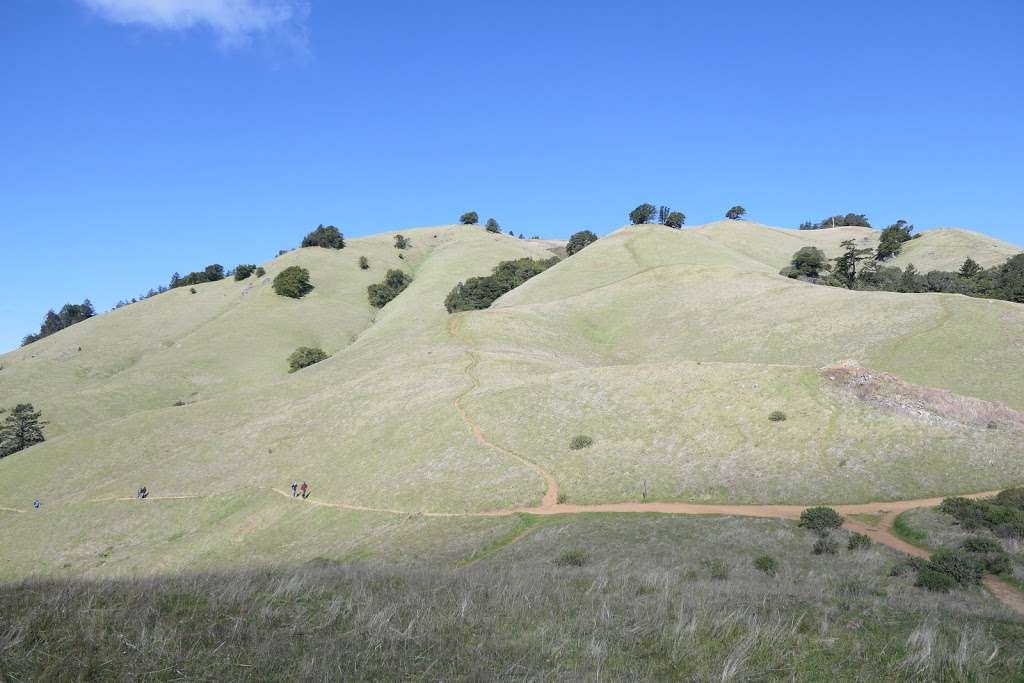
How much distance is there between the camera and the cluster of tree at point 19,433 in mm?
77312

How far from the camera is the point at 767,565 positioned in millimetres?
20438

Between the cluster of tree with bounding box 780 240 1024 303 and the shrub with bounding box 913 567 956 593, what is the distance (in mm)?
97167

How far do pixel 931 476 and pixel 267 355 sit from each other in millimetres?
116928

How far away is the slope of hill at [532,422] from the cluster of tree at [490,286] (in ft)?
83.0

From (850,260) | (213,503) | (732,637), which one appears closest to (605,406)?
(213,503)

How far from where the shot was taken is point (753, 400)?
4188 centimetres

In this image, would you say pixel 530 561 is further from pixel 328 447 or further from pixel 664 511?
pixel 328 447

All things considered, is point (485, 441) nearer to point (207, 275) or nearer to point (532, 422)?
point (532, 422)

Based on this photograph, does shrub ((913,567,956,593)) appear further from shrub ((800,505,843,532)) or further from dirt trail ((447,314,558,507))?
dirt trail ((447,314,558,507))

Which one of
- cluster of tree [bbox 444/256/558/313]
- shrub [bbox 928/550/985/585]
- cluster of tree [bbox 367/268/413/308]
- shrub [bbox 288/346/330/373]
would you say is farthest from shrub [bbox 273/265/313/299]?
shrub [bbox 928/550/985/585]

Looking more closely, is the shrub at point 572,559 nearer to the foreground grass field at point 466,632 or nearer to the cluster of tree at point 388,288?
the foreground grass field at point 466,632

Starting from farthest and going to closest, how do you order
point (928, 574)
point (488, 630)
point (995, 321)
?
point (995, 321), point (928, 574), point (488, 630)

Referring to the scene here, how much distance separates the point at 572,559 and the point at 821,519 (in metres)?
12.5

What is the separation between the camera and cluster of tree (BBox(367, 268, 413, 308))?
517 ft
